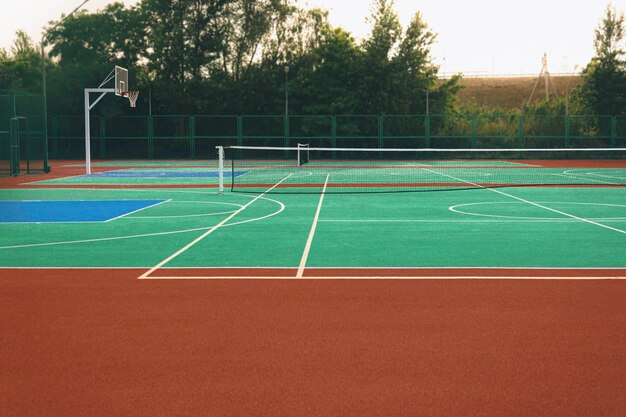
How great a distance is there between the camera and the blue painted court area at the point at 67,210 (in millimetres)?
15234

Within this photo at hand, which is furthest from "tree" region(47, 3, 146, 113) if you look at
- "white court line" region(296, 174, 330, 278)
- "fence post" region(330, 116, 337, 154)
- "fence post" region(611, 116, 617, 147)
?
"white court line" region(296, 174, 330, 278)

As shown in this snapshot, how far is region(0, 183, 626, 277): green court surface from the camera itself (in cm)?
1014

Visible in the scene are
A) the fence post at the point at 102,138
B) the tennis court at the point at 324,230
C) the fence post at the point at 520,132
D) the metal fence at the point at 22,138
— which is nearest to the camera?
the tennis court at the point at 324,230

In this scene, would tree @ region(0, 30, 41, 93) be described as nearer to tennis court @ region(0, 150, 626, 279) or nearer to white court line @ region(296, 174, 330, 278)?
tennis court @ region(0, 150, 626, 279)

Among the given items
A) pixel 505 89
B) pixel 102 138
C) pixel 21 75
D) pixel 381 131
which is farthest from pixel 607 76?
pixel 505 89

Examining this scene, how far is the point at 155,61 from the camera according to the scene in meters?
53.8

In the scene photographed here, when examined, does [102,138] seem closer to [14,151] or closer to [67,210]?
[14,151]

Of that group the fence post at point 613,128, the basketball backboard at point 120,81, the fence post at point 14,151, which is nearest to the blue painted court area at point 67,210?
the fence post at point 14,151

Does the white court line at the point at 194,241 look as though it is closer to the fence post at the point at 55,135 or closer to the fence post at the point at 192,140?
the fence post at the point at 192,140

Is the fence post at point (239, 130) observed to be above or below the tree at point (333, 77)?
below
